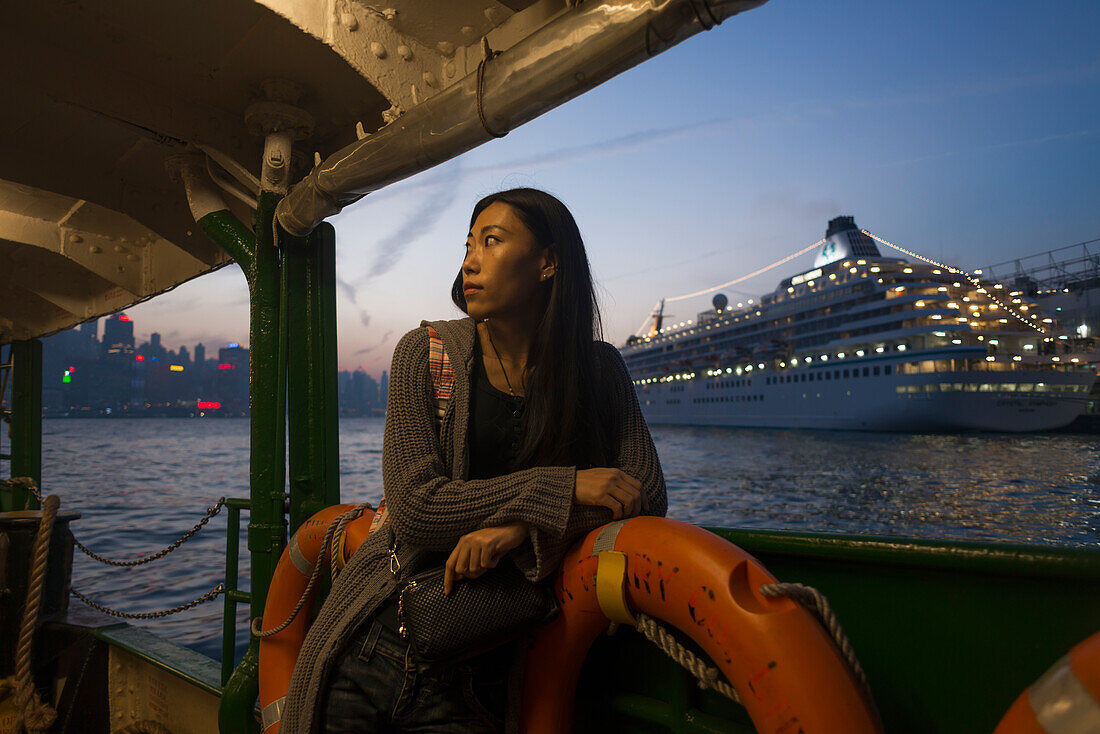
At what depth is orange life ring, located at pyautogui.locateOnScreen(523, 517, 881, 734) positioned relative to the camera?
86 cm

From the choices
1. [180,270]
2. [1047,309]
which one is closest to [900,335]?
[1047,309]

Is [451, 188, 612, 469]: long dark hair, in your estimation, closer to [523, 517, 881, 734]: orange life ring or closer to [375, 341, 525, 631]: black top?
[375, 341, 525, 631]: black top

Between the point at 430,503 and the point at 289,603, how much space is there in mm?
1111

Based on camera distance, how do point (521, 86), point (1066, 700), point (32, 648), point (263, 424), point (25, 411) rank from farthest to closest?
point (25, 411), point (32, 648), point (263, 424), point (521, 86), point (1066, 700)

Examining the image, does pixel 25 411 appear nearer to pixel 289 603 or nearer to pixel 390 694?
pixel 289 603

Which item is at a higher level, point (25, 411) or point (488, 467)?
point (25, 411)

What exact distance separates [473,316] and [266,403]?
1.45 metres

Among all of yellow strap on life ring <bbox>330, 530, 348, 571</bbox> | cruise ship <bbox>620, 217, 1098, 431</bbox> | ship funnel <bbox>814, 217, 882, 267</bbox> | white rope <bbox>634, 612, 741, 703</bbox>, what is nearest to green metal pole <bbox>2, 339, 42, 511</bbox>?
yellow strap on life ring <bbox>330, 530, 348, 571</bbox>

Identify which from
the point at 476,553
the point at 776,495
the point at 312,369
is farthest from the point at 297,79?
the point at 776,495

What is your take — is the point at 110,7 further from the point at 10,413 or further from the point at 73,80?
the point at 10,413

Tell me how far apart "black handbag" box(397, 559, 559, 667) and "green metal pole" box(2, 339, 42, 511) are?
617 cm

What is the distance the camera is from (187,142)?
2.63 metres

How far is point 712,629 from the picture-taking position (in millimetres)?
966

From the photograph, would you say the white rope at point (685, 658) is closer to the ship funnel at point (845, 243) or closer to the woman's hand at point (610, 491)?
the woman's hand at point (610, 491)
